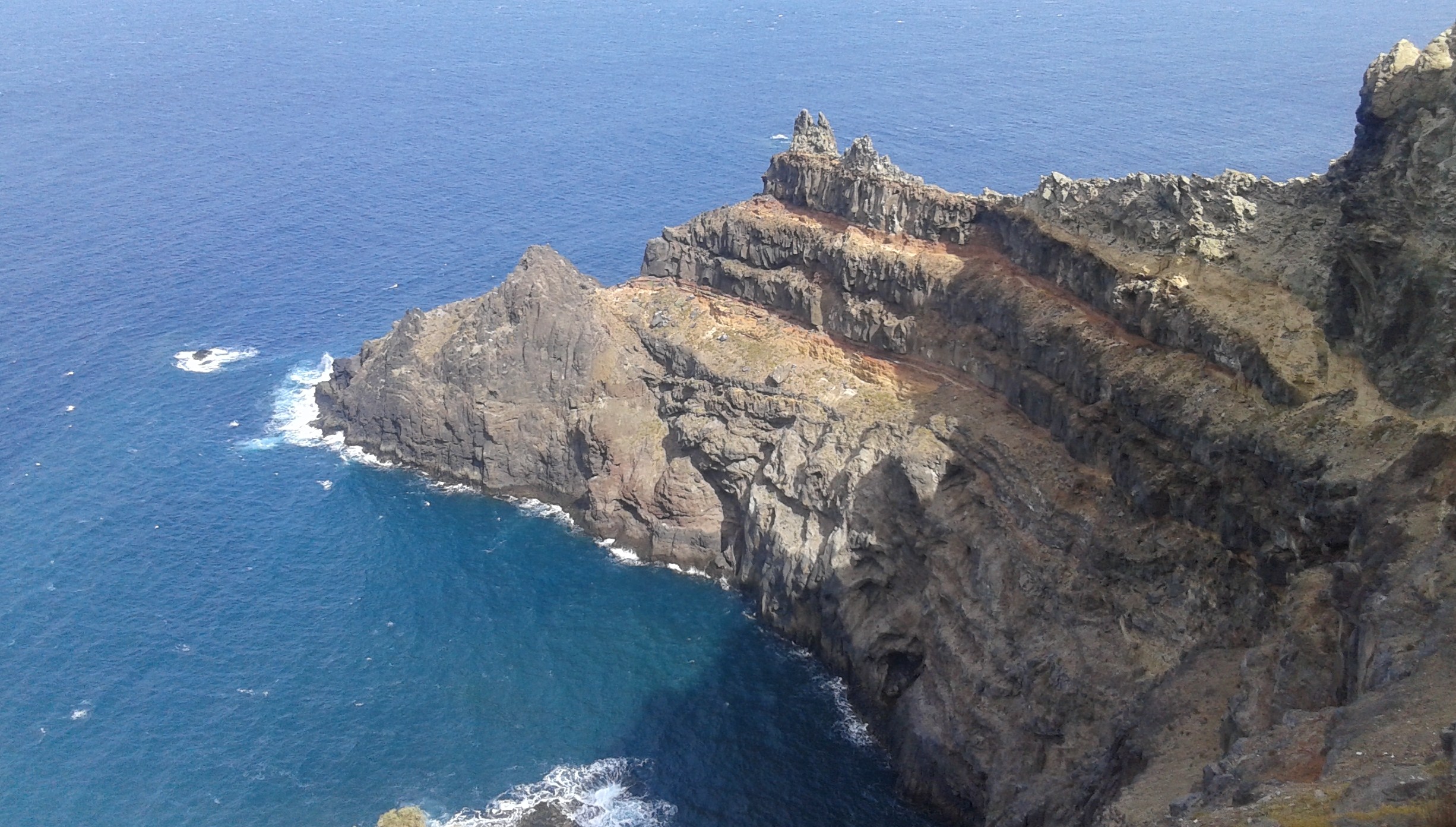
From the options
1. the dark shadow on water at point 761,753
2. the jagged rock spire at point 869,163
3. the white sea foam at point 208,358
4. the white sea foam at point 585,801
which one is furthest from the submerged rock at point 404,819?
the white sea foam at point 208,358

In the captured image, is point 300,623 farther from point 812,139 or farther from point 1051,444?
point 812,139

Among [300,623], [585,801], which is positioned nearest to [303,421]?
[300,623]

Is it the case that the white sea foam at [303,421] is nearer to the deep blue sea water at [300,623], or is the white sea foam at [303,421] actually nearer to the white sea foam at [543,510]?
the deep blue sea water at [300,623]

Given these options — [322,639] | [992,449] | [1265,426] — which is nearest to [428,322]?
[322,639]

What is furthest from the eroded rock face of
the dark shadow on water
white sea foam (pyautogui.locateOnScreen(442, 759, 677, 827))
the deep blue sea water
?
white sea foam (pyautogui.locateOnScreen(442, 759, 677, 827))

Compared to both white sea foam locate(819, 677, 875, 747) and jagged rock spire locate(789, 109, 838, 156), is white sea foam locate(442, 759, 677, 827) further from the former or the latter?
jagged rock spire locate(789, 109, 838, 156)
